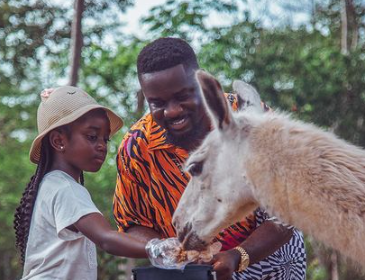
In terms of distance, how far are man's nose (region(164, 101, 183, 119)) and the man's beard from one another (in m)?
0.10

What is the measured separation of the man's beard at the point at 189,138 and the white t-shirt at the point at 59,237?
65 cm

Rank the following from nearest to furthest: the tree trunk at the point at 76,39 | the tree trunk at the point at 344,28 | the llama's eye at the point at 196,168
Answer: the llama's eye at the point at 196,168 → the tree trunk at the point at 76,39 → the tree trunk at the point at 344,28

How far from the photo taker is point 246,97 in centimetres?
464

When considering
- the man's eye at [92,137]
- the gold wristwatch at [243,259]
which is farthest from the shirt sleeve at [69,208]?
the gold wristwatch at [243,259]

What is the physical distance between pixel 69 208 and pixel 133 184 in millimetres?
702

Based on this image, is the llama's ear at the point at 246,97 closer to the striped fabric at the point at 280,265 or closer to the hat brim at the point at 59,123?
the striped fabric at the point at 280,265

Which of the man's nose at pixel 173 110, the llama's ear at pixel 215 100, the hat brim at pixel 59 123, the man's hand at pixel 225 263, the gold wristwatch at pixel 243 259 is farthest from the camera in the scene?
the man's nose at pixel 173 110

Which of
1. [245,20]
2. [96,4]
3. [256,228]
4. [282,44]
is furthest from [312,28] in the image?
[256,228]

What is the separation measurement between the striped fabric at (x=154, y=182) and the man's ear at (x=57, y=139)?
43 cm

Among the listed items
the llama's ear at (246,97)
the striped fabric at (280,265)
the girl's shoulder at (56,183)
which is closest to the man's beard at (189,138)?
the llama's ear at (246,97)

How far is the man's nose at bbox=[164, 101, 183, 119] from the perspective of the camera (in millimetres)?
4797

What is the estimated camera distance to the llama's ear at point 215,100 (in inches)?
155

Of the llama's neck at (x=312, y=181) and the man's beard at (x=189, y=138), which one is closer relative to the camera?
the llama's neck at (x=312, y=181)

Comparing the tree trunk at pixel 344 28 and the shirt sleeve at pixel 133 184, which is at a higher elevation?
the shirt sleeve at pixel 133 184
